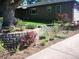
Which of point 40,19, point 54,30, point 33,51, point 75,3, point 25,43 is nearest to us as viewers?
point 33,51

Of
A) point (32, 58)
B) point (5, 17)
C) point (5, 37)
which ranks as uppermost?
point (5, 17)

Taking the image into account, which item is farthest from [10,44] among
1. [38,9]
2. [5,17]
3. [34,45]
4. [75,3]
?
[38,9]

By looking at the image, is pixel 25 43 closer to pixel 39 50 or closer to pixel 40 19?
pixel 39 50

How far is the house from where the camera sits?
1040 inches

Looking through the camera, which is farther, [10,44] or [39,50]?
[10,44]

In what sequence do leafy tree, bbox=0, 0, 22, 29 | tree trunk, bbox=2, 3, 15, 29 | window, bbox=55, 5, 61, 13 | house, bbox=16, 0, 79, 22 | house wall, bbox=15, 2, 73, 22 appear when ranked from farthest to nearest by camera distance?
1. window, bbox=55, 5, 61, 13
2. house wall, bbox=15, 2, 73, 22
3. house, bbox=16, 0, 79, 22
4. tree trunk, bbox=2, 3, 15, 29
5. leafy tree, bbox=0, 0, 22, 29

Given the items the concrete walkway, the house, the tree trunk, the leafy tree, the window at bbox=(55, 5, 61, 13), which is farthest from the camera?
the window at bbox=(55, 5, 61, 13)

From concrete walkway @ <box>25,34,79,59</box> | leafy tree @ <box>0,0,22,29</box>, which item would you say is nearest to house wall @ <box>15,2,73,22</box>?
leafy tree @ <box>0,0,22,29</box>

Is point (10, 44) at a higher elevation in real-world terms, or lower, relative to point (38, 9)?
lower

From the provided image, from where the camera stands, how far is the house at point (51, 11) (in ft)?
86.7

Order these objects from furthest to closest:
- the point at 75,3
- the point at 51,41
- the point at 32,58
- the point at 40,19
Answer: the point at 40,19
the point at 75,3
the point at 51,41
the point at 32,58

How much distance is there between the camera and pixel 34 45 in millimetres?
10078

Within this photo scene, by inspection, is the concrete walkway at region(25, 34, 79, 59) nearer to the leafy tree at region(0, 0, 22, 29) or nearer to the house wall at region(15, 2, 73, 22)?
the leafy tree at region(0, 0, 22, 29)

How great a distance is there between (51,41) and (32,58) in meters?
3.63
